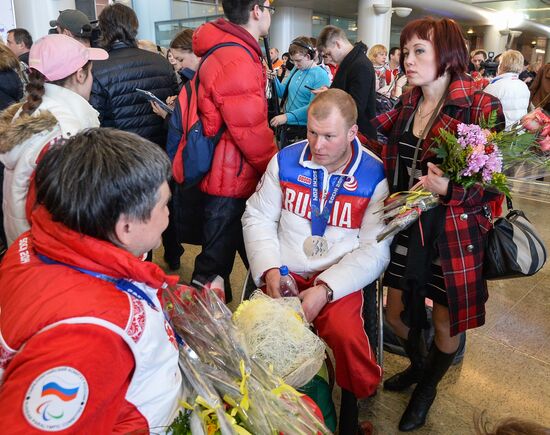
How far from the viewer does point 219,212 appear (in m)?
2.42

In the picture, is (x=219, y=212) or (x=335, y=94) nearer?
(x=335, y=94)

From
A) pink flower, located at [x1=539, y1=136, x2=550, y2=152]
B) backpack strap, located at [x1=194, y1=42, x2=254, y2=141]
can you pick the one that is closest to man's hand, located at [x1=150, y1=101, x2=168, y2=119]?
backpack strap, located at [x1=194, y1=42, x2=254, y2=141]

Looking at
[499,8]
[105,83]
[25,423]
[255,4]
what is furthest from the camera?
→ [499,8]

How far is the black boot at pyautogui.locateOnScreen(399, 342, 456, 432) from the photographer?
6.64 feet

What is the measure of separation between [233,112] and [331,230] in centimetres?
72

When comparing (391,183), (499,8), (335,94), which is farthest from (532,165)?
(499,8)

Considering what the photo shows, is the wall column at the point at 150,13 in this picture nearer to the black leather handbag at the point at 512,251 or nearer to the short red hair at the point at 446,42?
the short red hair at the point at 446,42

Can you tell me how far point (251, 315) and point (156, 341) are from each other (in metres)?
0.43

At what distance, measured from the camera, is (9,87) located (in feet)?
9.25

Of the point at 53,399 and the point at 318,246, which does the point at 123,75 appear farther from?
the point at 53,399

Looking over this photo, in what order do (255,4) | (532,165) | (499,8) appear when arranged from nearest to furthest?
(532,165)
(255,4)
(499,8)

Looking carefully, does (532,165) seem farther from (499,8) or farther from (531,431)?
(499,8)

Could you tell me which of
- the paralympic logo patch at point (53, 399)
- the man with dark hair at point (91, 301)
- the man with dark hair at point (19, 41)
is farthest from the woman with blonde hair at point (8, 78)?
the paralympic logo patch at point (53, 399)

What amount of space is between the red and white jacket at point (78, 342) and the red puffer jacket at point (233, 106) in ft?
4.12
